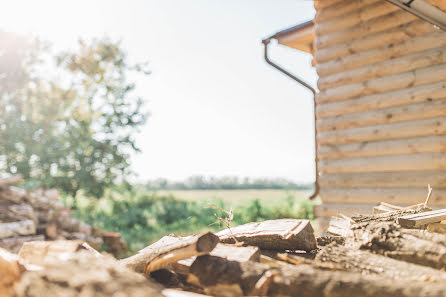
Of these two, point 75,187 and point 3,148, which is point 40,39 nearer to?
point 3,148

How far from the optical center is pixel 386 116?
5.55 m

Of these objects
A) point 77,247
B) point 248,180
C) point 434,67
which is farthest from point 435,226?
point 248,180

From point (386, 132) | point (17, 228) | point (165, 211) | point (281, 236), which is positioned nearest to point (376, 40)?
point (386, 132)

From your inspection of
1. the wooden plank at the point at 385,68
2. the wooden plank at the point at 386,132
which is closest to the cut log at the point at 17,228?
the wooden plank at the point at 386,132

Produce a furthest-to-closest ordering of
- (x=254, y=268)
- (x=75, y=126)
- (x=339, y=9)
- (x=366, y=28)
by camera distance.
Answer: (x=75, y=126)
(x=339, y=9)
(x=366, y=28)
(x=254, y=268)

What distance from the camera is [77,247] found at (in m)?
2.08

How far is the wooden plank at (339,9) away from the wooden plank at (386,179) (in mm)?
2572

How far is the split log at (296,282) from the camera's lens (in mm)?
1554

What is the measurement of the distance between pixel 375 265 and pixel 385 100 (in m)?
4.20

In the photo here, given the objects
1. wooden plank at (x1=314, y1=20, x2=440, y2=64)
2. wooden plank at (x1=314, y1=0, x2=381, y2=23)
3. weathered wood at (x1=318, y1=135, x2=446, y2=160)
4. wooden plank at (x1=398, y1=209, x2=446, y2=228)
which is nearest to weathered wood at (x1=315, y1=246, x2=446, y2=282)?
wooden plank at (x1=398, y1=209, x2=446, y2=228)

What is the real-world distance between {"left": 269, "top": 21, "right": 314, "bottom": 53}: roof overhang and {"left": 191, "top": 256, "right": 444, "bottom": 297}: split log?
232 inches

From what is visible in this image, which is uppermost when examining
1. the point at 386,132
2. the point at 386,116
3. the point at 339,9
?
the point at 339,9

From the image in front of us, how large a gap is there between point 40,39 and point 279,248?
18.8 meters

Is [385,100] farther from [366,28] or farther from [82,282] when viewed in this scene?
[82,282]
